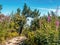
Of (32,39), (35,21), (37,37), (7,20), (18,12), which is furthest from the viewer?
(18,12)

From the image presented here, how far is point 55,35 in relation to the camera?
635 centimetres

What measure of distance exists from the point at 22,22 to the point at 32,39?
28.3 ft

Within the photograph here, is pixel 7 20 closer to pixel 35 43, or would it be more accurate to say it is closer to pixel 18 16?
pixel 35 43

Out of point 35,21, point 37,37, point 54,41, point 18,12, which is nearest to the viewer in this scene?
point 54,41

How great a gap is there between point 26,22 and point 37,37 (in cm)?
924

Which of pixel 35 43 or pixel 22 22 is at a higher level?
pixel 22 22

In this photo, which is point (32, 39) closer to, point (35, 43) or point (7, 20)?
point (35, 43)

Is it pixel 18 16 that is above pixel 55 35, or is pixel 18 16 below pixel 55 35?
above

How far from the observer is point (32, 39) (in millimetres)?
8867

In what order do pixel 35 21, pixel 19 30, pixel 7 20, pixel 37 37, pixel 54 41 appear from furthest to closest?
pixel 19 30, pixel 35 21, pixel 7 20, pixel 37 37, pixel 54 41

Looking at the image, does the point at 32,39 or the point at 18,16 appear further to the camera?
the point at 18,16

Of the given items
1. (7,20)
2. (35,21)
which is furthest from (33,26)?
(7,20)

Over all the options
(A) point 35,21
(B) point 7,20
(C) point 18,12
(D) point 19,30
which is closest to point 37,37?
(B) point 7,20

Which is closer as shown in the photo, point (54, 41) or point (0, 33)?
point (54, 41)
